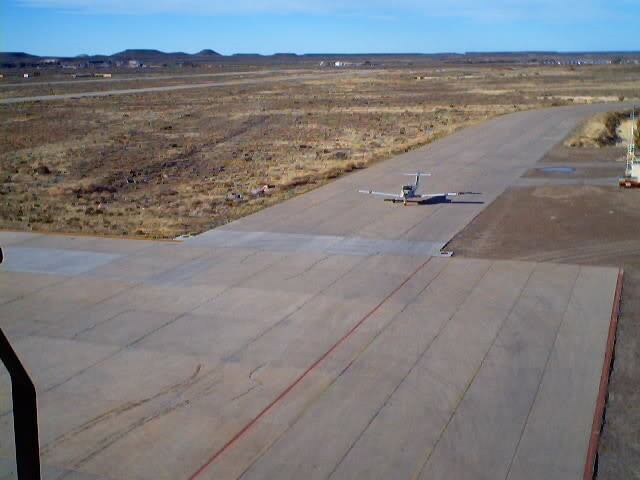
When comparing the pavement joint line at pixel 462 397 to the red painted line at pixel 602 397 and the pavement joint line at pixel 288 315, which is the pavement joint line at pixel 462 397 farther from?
the pavement joint line at pixel 288 315

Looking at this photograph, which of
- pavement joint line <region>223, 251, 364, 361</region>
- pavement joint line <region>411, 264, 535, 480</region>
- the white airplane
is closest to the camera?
pavement joint line <region>411, 264, 535, 480</region>

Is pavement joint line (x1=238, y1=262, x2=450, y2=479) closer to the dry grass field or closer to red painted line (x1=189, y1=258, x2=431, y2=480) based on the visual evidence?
red painted line (x1=189, y1=258, x2=431, y2=480)

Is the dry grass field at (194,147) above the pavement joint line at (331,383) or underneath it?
above

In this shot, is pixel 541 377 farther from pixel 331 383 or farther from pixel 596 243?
pixel 596 243

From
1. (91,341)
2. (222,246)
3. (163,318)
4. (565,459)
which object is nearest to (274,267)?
(222,246)

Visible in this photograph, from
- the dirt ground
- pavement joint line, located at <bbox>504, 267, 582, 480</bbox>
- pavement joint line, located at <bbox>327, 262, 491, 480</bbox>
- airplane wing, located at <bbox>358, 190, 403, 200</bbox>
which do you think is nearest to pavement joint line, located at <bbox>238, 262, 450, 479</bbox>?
pavement joint line, located at <bbox>327, 262, 491, 480</bbox>

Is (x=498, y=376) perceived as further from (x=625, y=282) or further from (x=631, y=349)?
(x=625, y=282)

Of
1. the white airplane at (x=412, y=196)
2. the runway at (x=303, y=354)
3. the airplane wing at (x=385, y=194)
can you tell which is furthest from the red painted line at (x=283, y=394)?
the airplane wing at (x=385, y=194)
